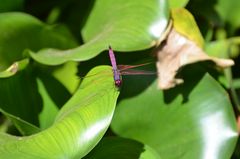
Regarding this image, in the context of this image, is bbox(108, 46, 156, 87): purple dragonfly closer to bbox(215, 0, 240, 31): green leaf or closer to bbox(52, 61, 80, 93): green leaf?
bbox(52, 61, 80, 93): green leaf

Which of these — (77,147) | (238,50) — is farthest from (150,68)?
(77,147)

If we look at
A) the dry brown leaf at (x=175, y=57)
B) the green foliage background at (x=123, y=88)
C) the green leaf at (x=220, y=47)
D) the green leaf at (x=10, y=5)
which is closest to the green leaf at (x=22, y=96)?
the green foliage background at (x=123, y=88)

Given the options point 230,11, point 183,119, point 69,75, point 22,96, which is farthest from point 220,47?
point 22,96

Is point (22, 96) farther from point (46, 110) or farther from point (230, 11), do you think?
point (230, 11)

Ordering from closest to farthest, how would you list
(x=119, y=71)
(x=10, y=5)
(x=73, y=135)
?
1. (x=73, y=135)
2. (x=119, y=71)
3. (x=10, y=5)

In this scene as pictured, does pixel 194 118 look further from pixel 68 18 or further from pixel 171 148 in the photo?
pixel 68 18

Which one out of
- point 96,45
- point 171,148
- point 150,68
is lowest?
point 171,148

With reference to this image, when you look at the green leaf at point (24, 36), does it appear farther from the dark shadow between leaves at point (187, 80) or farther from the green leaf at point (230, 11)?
the green leaf at point (230, 11)
